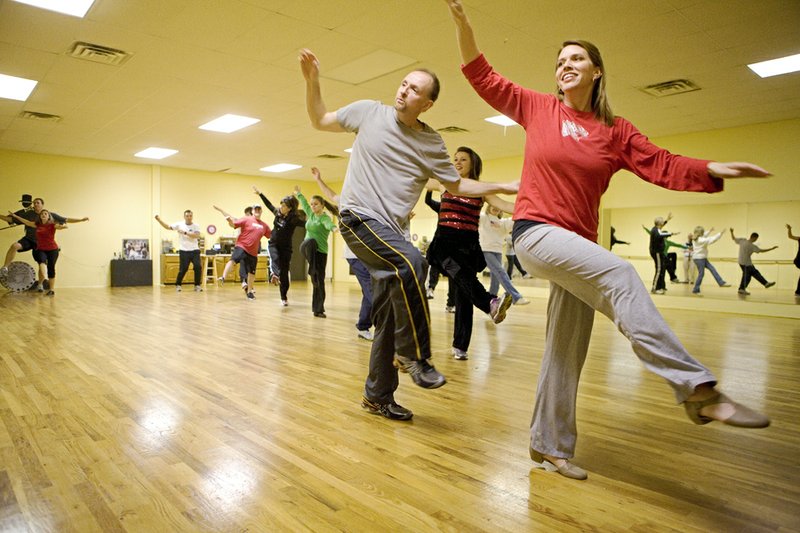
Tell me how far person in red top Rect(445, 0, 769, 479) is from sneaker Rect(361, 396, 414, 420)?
28.9 inches

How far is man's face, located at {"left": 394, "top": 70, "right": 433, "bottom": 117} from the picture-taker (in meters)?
2.25

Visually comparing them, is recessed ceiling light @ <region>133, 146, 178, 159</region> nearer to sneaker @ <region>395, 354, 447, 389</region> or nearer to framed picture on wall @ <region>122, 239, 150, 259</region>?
framed picture on wall @ <region>122, 239, 150, 259</region>

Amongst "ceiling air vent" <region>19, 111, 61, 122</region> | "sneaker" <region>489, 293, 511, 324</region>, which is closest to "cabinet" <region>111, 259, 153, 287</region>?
"ceiling air vent" <region>19, 111, 61, 122</region>

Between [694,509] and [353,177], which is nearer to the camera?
[694,509]

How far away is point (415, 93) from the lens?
2248 millimetres

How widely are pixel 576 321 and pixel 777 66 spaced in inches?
245

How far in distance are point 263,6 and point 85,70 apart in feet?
10.4

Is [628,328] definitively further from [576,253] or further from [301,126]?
[301,126]

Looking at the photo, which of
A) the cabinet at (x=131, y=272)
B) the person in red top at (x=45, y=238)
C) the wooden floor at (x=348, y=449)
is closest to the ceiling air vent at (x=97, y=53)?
the wooden floor at (x=348, y=449)

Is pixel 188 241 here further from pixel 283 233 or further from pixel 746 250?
pixel 746 250

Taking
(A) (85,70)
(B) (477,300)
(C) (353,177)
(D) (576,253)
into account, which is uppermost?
(A) (85,70)

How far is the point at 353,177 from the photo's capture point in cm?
236

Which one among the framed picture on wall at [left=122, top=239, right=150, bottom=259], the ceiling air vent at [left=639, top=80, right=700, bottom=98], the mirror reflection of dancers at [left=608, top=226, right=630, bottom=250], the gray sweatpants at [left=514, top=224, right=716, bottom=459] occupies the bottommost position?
the framed picture on wall at [left=122, top=239, right=150, bottom=259]

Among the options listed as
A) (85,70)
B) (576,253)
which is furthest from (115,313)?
(576,253)
